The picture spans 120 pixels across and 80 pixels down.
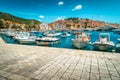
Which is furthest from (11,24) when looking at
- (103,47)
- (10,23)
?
(103,47)

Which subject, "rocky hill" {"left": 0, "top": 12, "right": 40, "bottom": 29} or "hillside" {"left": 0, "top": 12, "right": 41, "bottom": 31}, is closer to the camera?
"hillside" {"left": 0, "top": 12, "right": 41, "bottom": 31}

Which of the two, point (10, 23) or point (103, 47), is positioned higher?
point (10, 23)

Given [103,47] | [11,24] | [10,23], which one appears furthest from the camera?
[10,23]

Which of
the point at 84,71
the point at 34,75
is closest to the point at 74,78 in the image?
the point at 84,71

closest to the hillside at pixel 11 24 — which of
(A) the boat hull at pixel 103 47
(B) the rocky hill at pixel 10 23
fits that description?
(B) the rocky hill at pixel 10 23

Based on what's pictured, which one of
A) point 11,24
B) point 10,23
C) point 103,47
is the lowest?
point 103,47

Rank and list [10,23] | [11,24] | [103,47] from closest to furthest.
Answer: [103,47], [11,24], [10,23]

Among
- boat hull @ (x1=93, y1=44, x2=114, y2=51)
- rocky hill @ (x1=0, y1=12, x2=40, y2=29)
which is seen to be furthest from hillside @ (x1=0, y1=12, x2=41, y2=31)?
boat hull @ (x1=93, y1=44, x2=114, y2=51)

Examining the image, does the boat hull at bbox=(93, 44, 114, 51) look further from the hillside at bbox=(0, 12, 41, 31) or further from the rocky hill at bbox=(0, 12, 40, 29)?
the rocky hill at bbox=(0, 12, 40, 29)

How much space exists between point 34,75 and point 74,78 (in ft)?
5.75

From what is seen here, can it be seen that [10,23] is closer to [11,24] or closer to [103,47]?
[11,24]

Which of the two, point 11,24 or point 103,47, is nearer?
point 103,47

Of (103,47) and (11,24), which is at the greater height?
(11,24)

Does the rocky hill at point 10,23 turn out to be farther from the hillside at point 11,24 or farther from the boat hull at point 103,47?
the boat hull at point 103,47
